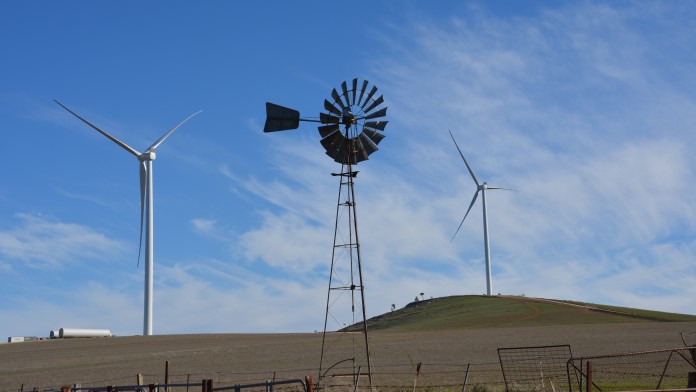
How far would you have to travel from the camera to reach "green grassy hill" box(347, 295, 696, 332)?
305ft

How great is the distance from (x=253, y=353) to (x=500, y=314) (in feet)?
156

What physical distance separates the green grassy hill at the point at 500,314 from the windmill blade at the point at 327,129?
56.4 metres

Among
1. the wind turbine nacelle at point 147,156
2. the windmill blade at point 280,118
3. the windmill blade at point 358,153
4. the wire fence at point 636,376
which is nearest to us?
the wire fence at point 636,376

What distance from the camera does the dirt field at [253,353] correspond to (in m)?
47.7

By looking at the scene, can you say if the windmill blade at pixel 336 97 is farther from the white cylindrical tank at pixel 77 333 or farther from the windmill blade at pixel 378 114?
the white cylindrical tank at pixel 77 333

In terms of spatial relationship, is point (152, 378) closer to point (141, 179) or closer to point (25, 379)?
point (25, 379)

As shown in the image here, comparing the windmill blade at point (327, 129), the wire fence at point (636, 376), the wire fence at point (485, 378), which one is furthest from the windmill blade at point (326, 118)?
the wire fence at point (636, 376)

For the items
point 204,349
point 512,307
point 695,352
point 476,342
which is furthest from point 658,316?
point 695,352

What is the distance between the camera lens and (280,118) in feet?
116

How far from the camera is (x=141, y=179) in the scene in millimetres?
78750

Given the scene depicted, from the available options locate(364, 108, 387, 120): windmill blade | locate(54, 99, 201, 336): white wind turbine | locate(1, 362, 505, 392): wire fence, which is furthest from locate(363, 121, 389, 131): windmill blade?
locate(54, 99, 201, 336): white wind turbine

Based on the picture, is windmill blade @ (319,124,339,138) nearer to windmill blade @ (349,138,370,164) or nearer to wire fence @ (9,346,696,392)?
windmill blade @ (349,138,370,164)

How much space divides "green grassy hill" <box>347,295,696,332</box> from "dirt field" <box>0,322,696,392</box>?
46.0ft

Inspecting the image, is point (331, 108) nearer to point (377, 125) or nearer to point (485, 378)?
point (377, 125)
